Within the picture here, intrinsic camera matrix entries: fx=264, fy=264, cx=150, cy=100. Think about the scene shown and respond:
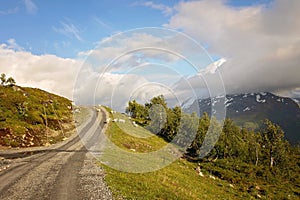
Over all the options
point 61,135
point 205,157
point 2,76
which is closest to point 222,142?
point 205,157

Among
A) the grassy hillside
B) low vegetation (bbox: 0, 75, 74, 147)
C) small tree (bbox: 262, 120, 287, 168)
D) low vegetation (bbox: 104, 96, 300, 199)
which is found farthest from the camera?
small tree (bbox: 262, 120, 287, 168)

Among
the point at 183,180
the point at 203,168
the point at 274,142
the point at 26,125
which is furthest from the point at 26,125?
the point at 274,142

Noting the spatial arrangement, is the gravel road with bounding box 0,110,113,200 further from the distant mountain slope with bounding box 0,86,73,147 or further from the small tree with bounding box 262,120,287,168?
the small tree with bounding box 262,120,287,168

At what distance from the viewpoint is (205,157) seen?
105000mm

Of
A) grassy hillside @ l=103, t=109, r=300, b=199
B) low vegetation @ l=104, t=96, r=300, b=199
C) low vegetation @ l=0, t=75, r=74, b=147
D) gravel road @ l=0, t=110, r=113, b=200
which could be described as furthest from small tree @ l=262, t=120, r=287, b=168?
gravel road @ l=0, t=110, r=113, b=200

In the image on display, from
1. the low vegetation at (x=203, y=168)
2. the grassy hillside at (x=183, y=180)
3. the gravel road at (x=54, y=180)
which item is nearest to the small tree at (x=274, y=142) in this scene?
the low vegetation at (x=203, y=168)

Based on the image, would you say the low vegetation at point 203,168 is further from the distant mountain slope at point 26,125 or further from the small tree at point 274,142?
the distant mountain slope at point 26,125

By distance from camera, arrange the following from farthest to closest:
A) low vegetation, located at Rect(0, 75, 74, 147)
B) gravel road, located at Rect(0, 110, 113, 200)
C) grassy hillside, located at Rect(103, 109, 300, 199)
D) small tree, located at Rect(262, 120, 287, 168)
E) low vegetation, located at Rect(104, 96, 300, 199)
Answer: small tree, located at Rect(262, 120, 287, 168), low vegetation, located at Rect(0, 75, 74, 147), low vegetation, located at Rect(104, 96, 300, 199), grassy hillside, located at Rect(103, 109, 300, 199), gravel road, located at Rect(0, 110, 113, 200)

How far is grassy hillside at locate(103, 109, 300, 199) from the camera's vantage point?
30.7 metres

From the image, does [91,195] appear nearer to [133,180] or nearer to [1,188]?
[133,180]

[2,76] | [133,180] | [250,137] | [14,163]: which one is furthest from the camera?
[250,137]

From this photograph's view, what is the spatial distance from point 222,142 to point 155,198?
86.8 meters

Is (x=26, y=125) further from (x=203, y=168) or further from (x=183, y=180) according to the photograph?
(x=203, y=168)

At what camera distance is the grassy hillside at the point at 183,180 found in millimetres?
30719
